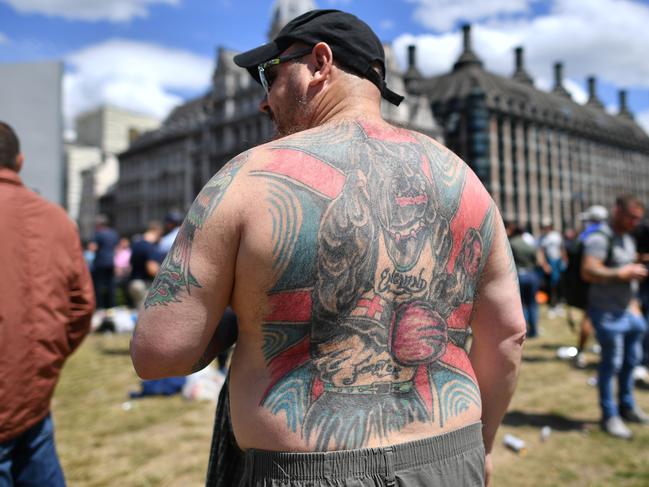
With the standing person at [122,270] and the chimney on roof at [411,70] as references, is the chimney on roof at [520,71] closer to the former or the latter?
the chimney on roof at [411,70]

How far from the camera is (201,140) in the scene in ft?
203

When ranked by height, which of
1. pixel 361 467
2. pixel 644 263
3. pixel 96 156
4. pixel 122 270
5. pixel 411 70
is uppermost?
pixel 411 70

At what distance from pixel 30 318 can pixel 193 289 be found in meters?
1.27

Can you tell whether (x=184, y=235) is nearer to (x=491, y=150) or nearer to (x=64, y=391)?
(x=64, y=391)

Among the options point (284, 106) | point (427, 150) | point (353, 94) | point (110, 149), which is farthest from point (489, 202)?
point (110, 149)

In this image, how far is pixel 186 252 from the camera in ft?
4.87

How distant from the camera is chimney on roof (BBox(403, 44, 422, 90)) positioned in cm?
5131

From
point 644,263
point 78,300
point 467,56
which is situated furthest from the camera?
point 467,56

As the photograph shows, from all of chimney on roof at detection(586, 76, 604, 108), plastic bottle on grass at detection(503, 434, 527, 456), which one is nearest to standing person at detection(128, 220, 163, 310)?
plastic bottle on grass at detection(503, 434, 527, 456)

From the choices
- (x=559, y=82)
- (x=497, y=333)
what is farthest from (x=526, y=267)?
(x=559, y=82)

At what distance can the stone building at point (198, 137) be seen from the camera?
49312mm

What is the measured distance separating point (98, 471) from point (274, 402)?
3.77 m

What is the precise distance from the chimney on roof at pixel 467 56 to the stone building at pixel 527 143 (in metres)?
0.10

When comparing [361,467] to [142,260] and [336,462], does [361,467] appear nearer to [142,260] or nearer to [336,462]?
[336,462]
